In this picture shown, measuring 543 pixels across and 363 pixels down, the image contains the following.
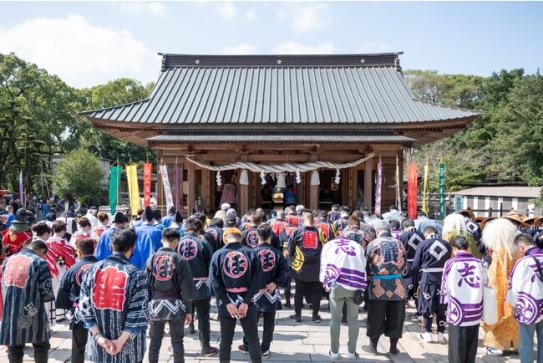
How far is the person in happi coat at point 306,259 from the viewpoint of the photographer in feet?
24.0

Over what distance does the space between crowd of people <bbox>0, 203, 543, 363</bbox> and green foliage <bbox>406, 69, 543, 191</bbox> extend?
72.2 ft

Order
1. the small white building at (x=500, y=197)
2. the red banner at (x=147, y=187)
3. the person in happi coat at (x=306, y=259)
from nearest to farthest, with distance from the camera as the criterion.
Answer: the person in happi coat at (x=306, y=259)
the red banner at (x=147, y=187)
the small white building at (x=500, y=197)

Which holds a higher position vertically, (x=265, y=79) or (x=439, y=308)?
(x=265, y=79)

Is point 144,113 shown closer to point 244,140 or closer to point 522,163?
point 244,140

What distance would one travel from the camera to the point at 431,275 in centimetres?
635

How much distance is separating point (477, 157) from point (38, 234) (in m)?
35.0

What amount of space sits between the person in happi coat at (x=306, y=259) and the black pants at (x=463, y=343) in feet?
9.13

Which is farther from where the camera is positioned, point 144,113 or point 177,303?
point 144,113

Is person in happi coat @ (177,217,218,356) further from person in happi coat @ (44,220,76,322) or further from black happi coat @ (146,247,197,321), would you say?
person in happi coat @ (44,220,76,322)

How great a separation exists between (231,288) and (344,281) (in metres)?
1.58

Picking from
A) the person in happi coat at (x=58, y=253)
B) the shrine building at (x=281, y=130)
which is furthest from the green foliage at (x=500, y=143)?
the person in happi coat at (x=58, y=253)

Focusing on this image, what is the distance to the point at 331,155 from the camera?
1608 centimetres

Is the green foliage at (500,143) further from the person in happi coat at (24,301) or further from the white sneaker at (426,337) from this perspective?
the person in happi coat at (24,301)

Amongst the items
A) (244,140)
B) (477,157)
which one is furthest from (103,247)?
(477,157)
